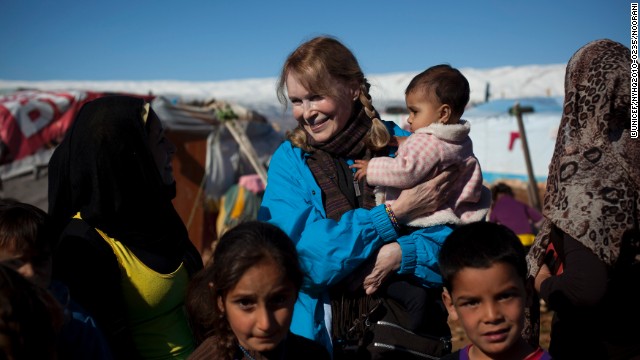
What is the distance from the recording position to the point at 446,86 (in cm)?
265

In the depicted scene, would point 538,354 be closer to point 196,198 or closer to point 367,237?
point 367,237

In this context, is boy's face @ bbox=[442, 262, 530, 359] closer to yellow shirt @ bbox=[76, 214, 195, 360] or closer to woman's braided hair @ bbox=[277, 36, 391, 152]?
woman's braided hair @ bbox=[277, 36, 391, 152]

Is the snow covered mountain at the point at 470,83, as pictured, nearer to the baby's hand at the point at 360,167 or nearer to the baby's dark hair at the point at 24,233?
the baby's hand at the point at 360,167

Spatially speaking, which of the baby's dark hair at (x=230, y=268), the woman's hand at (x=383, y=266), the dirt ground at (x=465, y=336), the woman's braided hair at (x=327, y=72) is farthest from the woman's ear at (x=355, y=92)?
the dirt ground at (x=465, y=336)

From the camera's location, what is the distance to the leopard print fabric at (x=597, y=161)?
2.35 metres

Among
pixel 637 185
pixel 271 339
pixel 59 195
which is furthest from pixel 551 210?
pixel 59 195

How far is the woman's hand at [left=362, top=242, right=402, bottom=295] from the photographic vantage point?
2.35 metres

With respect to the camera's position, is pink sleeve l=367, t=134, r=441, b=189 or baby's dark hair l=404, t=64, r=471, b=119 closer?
pink sleeve l=367, t=134, r=441, b=189

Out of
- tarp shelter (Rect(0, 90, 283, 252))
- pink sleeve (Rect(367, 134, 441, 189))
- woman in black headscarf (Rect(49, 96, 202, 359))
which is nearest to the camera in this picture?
woman in black headscarf (Rect(49, 96, 202, 359))

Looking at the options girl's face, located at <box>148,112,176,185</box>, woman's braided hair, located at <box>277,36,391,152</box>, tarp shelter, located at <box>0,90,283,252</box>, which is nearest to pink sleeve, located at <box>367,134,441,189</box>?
woman's braided hair, located at <box>277,36,391,152</box>

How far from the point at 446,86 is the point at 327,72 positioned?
1.70 ft

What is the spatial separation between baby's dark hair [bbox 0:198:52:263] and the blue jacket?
0.84 metres

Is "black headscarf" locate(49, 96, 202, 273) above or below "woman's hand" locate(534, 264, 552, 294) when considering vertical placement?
above

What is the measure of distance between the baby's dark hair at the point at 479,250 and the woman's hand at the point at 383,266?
0.24 meters
